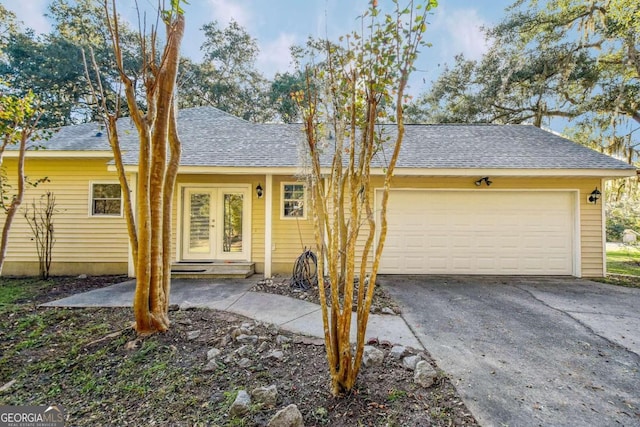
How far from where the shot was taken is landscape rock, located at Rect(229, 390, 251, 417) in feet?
6.69

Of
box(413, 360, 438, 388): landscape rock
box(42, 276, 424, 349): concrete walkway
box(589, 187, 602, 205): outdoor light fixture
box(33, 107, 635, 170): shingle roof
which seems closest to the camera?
box(413, 360, 438, 388): landscape rock

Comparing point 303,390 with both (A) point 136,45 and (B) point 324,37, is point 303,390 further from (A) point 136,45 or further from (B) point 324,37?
(A) point 136,45

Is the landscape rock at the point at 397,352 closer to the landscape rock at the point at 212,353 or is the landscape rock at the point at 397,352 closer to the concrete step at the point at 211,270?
the landscape rock at the point at 212,353

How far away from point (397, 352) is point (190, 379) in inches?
76.0

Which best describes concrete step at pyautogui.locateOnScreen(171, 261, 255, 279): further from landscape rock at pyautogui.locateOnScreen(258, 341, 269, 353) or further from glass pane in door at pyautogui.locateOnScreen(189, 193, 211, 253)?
landscape rock at pyautogui.locateOnScreen(258, 341, 269, 353)

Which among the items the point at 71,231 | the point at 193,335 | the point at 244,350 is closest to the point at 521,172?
the point at 244,350

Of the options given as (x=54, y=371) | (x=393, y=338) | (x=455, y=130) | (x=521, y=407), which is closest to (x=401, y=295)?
(x=393, y=338)

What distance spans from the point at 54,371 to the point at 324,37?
3.77 meters

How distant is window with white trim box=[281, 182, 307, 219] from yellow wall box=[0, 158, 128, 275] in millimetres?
3984

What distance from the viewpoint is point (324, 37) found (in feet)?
6.78

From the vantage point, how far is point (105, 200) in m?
7.10

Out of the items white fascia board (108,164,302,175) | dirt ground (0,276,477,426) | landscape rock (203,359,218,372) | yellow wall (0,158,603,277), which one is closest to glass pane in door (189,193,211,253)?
yellow wall (0,158,603,277)

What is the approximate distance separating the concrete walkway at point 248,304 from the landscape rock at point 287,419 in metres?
1.31

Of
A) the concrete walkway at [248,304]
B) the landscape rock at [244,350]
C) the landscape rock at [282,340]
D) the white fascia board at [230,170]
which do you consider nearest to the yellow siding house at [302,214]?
the white fascia board at [230,170]
